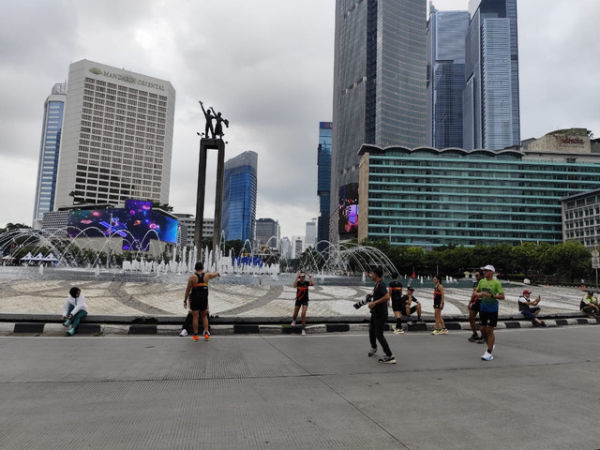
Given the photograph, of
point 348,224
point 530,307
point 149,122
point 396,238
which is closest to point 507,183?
point 396,238

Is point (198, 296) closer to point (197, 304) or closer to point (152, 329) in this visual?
point (197, 304)

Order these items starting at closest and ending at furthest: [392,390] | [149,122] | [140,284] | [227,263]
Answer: [392,390] → [140,284] → [227,263] → [149,122]

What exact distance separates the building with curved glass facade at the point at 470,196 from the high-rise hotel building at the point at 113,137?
104 m

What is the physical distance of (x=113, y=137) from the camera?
6284 inches

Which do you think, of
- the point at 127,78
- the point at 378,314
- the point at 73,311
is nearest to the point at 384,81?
the point at 127,78

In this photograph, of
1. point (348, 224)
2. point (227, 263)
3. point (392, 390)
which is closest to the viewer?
point (392, 390)

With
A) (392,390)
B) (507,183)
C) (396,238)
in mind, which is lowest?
(392,390)

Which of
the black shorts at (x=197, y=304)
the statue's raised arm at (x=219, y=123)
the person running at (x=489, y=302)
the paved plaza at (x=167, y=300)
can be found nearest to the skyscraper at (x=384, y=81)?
the statue's raised arm at (x=219, y=123)

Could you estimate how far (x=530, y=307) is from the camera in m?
14.3

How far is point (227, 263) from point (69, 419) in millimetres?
51782

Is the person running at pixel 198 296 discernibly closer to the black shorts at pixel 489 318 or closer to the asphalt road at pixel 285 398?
the asphalt road at pixel 285 398

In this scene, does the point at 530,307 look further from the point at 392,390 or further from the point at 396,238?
the point at 396,238

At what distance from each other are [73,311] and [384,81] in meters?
165

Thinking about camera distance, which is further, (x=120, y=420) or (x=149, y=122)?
(x=149, y=122)
